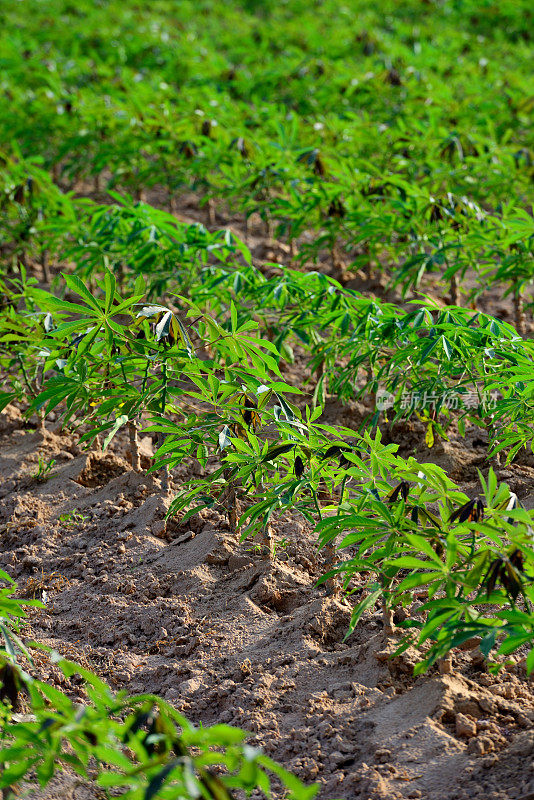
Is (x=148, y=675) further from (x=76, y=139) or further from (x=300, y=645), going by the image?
(x=76, y=139)

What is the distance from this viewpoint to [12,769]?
139cm

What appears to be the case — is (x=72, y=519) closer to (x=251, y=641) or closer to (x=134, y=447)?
(x=134, y=447)

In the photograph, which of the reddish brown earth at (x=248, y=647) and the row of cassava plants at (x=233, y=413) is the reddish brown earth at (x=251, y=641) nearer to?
the reddish brown earth at (x=248, y=647)

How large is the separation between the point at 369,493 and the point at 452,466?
988 mm

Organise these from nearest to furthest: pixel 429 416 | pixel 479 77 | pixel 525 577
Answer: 1. pixel 525 577
2. pixel 429 416
3. pixel 479 77

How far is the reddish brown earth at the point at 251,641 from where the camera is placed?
1802mm

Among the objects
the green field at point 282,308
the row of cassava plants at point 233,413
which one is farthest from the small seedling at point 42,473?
the row of cassava plants at point 233,413

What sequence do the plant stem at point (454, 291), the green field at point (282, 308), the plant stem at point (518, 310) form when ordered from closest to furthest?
the green field at point (282, 308)
the plant stem at point (518, 310)
the plant stem at point (454, 291)

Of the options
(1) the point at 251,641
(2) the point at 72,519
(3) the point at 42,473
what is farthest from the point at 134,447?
(1) the point at 251,641

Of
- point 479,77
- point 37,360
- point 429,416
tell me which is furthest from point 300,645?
point 479,77

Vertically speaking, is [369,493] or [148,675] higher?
[369,493]

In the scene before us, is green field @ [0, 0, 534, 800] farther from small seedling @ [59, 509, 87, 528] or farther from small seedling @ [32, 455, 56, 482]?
small seedling @ [59, 509, 87, 528]

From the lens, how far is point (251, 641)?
2.27 m

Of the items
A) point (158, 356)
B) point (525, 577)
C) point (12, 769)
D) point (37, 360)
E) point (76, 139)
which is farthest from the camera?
point (76, 139)
